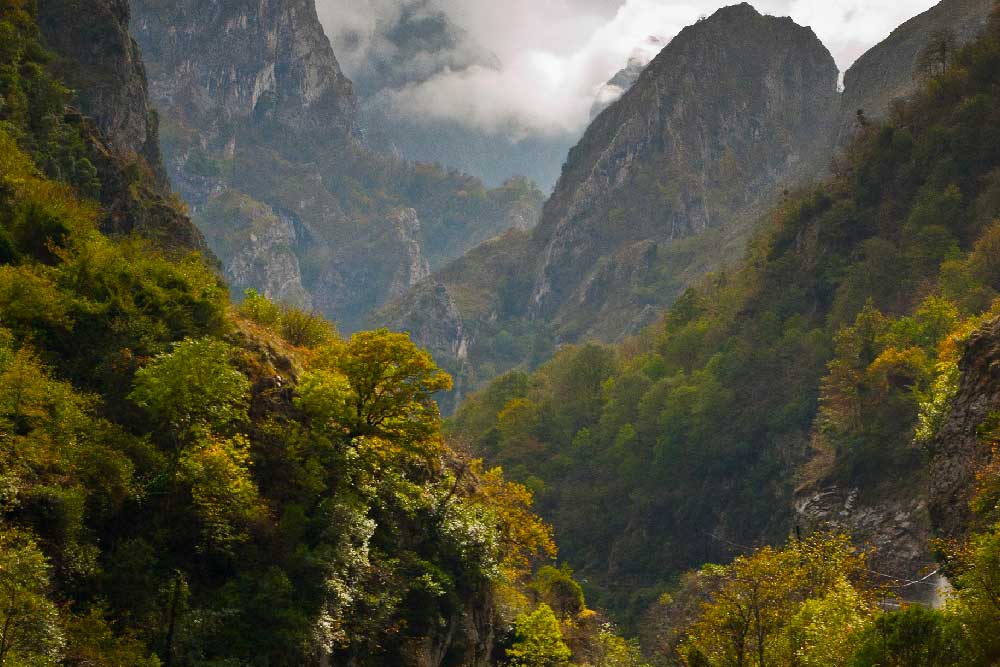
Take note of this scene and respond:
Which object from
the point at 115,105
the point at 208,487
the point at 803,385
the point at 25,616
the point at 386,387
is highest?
the point at 115,105

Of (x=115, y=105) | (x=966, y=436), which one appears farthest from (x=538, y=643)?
(x=115, y=105)

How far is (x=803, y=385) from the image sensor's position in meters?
77.6

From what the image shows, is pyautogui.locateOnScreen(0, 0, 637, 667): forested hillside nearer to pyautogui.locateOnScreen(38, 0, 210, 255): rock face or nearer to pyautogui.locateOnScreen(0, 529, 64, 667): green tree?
pyautogui.locateOnScreen(0, 529, 64, 667): green tree

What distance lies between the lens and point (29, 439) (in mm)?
20969

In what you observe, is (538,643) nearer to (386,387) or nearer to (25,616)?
(386,387)

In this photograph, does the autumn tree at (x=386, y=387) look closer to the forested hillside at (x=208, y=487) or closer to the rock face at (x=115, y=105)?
the forested hillside at (x=208, y=487)

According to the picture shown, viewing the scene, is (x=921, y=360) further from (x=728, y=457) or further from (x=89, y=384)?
→ (x=89, y=384)

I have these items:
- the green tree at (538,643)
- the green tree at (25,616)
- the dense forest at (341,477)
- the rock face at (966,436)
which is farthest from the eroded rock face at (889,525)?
the green tree at (25,616)

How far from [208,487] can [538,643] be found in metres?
21.9

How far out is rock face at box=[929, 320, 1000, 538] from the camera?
3422 centimetres

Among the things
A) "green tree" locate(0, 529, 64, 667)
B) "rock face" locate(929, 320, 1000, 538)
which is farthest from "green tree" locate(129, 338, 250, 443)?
"rock face" locate(929, 320, 1000, 538)

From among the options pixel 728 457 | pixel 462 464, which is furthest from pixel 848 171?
pixel 462 464

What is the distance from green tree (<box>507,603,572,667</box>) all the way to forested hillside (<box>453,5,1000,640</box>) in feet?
81.1

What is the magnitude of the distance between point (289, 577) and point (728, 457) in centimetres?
6400
